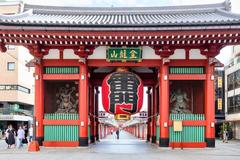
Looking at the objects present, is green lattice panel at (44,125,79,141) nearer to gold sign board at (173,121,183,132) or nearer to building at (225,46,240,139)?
gold sign board at (173,121,183,132)

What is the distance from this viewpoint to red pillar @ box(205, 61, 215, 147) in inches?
1005

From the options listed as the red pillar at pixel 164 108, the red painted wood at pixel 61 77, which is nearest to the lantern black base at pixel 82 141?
the red painted wood at pixel 61 77

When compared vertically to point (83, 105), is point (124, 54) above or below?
above

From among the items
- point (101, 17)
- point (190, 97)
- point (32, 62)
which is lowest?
point (190, 97)

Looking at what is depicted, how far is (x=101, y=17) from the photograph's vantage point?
→ 31.0 m

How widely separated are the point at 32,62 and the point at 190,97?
10592 millimetres

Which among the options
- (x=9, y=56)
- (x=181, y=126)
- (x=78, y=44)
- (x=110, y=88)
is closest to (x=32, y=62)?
(x=78, y=44)

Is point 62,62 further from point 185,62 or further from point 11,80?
point 11,80

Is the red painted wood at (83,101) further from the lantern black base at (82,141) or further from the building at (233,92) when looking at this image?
the building at (233,92)

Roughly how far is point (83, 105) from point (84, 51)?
323 cm

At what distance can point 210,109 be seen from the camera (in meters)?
25.7

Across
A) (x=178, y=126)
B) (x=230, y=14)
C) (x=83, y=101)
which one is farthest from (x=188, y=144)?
(x=230, y=14)

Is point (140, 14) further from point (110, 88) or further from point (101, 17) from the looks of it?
point (110, 88)

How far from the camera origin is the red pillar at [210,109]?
83.8 feet
